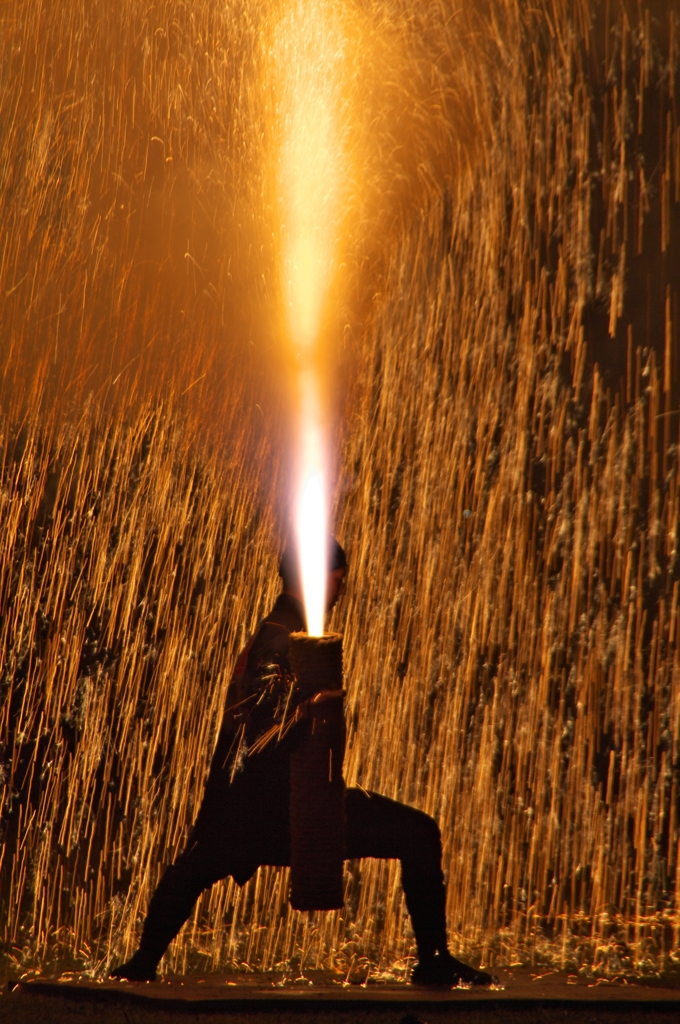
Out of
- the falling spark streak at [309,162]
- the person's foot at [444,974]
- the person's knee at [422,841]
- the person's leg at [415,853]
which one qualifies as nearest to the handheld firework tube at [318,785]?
the person's leg at [415,853]

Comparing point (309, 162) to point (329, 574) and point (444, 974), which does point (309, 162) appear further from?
point (444, 974)

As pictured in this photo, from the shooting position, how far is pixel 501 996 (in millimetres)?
3789

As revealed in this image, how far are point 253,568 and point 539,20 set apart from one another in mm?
3147

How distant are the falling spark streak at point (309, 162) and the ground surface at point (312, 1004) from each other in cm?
241

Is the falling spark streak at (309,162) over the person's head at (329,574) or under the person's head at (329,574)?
over

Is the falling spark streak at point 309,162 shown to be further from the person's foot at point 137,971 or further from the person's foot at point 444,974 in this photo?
the person's foot at point 137,971

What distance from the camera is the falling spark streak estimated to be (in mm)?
5598

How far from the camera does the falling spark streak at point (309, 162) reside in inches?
220

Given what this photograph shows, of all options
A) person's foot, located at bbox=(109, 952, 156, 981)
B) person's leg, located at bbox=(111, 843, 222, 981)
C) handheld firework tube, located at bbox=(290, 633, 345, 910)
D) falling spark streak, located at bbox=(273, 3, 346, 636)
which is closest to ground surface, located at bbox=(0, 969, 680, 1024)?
person's foot, located at bbox=(109, 952, 156, 981)

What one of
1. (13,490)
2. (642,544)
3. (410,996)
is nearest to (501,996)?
(410,996)

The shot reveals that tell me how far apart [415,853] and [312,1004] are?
0.58 meters

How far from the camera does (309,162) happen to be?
5.73 metres

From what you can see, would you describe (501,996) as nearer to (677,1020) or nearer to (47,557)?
(677,1020)

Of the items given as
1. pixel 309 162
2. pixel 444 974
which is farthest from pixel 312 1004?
pixel 309 162
